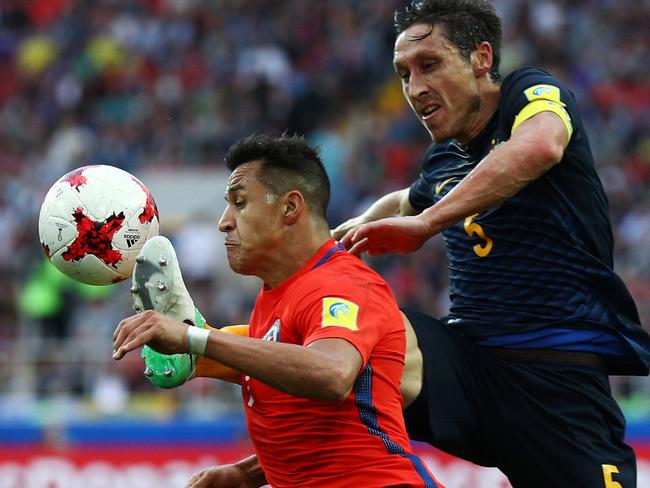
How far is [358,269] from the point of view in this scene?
441 cm

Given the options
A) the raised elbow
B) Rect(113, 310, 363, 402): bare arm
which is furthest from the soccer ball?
the raised elbow

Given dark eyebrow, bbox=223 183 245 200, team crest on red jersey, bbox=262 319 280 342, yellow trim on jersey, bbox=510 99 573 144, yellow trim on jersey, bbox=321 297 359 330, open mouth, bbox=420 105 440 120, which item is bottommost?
yellow trim on jersey, bbox=321 297 359 330

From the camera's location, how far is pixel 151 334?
148 inches

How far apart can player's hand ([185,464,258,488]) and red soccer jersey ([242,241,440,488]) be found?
20.4 inches

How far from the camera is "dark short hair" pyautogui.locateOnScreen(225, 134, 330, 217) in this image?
455 cm

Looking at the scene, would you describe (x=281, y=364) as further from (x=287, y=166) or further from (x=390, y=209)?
(x=390, y=209)

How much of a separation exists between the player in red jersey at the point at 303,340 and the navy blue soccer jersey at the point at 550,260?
68 cm

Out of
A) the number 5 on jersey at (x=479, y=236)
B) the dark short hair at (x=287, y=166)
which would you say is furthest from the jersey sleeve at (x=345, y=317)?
the number 5 on jersey at (x=479, y=236)

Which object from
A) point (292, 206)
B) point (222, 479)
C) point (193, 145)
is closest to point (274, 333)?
point (292, 206)

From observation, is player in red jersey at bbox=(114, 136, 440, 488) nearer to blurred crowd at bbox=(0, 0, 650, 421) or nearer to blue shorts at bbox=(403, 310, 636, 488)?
blue shorts at bbox=(403, 310, 636, 488)

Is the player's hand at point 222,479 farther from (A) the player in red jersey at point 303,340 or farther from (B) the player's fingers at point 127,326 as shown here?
(B) the player's fingers at point 127,326

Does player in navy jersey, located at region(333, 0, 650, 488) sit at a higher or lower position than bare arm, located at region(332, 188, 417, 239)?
lower

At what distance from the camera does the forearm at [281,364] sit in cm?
386

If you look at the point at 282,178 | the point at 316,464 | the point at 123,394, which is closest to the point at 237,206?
the point at 282,178
